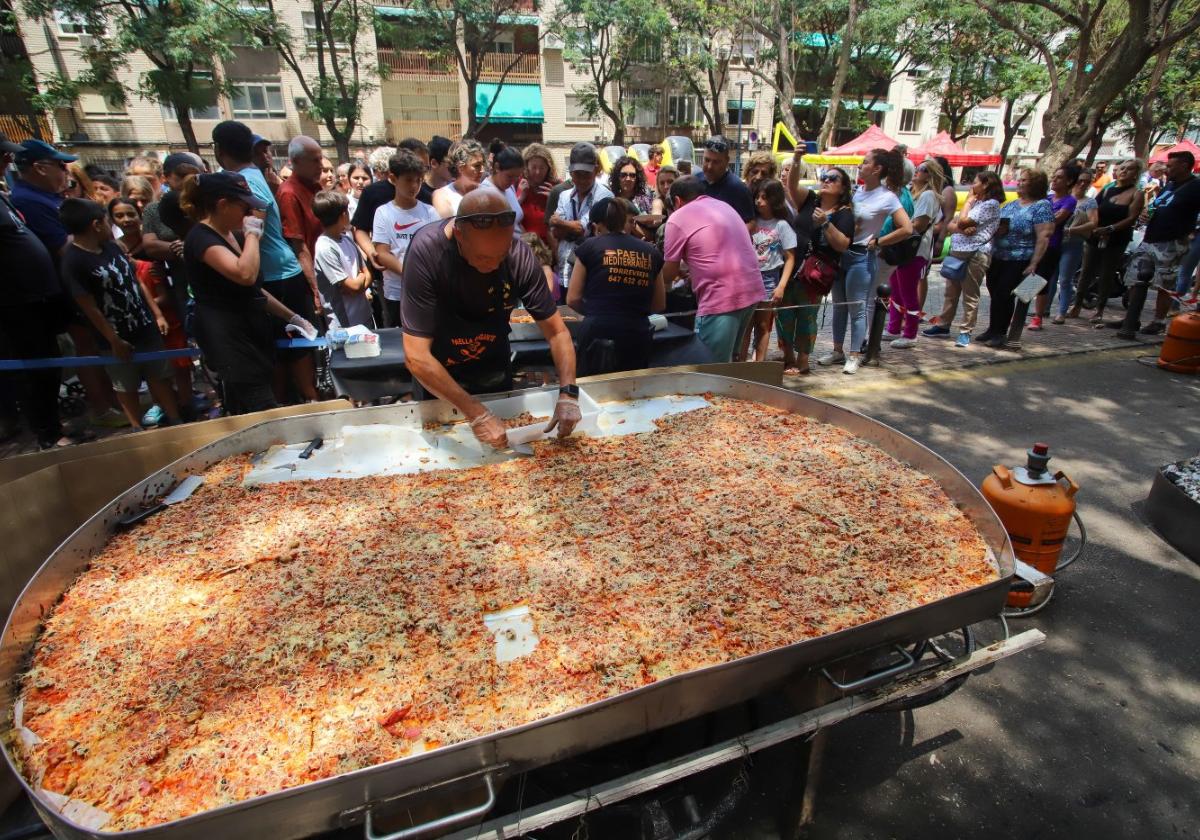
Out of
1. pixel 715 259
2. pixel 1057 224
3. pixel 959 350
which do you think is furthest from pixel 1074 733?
pixel 1057 224

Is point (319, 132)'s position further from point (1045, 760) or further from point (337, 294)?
point (1045, 760)

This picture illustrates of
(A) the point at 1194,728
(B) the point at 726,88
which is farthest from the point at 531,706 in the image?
(B) the point at 726,88

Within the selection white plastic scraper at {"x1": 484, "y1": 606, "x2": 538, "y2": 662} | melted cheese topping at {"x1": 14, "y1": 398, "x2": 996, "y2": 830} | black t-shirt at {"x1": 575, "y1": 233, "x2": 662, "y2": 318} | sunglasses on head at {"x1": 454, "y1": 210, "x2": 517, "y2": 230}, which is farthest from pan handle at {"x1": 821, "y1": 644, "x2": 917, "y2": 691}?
black t-shirt at {"x1": 575, "y1": 233, "x2": 662, "y2": 318}

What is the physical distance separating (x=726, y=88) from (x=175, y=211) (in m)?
40.4

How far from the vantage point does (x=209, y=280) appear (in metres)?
3.42

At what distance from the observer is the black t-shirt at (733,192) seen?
5336 mm

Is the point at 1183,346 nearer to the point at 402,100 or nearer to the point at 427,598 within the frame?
the point at 427,598

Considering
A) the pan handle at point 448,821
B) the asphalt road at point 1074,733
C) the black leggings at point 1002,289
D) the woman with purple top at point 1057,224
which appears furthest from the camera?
the woman with purple top at point 1057,224

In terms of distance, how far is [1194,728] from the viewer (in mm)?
2449

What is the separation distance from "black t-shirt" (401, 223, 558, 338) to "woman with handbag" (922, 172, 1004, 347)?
5.97 m

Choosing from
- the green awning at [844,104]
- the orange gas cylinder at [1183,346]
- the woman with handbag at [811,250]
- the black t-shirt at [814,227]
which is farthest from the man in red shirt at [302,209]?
the green awning at [844,104]

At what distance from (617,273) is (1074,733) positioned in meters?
3.00

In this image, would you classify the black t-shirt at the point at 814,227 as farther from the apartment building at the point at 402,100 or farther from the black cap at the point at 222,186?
the apartment building at the point at 402,100

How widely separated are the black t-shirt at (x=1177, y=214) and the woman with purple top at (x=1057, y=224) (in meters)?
0.88
